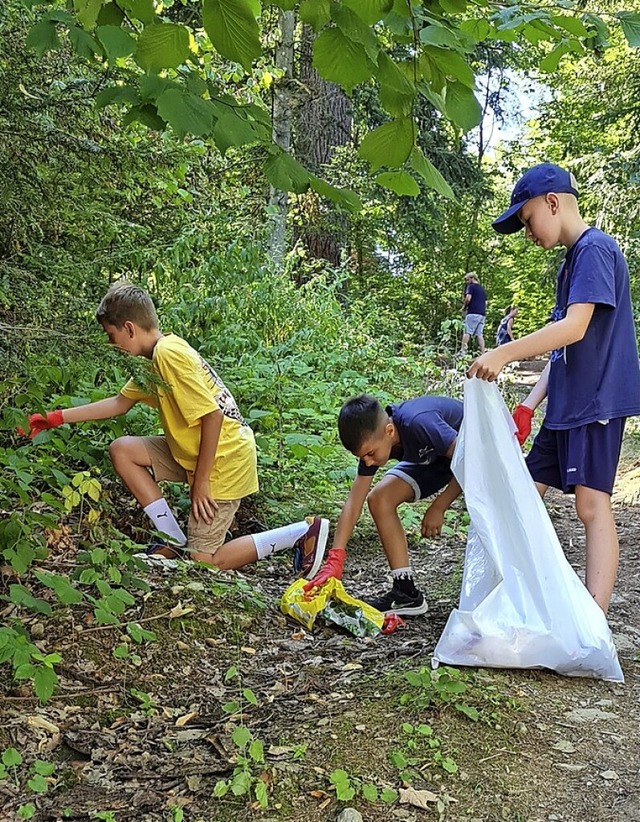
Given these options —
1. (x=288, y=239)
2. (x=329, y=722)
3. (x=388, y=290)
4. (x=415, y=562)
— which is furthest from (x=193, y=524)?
(x=388, y=290)

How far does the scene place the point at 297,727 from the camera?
6.62 feet

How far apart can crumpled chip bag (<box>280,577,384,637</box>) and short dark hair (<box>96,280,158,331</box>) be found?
1.33 m

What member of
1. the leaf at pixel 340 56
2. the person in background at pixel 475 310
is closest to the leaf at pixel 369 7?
the leaf at pixel 340 56

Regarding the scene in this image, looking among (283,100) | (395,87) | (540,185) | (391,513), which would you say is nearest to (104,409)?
(391,513)

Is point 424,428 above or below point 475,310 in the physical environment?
below

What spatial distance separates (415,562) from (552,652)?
5.62ft

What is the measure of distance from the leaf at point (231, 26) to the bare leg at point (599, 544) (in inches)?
71.8

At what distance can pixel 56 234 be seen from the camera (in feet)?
11.2

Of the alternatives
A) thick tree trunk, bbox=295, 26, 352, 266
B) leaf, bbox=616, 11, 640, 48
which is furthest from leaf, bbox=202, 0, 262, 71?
thick tree trunk, bbox=295, 26, 352, 266

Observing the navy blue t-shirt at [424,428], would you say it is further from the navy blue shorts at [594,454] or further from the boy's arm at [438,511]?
the navy blue shorts at [594,454]

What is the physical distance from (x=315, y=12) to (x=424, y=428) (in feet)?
5.61

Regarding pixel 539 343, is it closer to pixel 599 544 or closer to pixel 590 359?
pixel 590 359

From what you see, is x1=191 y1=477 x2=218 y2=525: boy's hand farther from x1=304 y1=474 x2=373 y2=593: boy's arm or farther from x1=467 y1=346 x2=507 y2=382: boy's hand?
x1=467 y1=346 x2=507 y2=382: boy's hand

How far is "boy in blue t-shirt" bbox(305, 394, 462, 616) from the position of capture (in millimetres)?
2951
